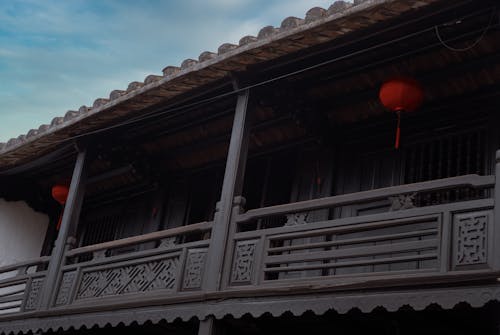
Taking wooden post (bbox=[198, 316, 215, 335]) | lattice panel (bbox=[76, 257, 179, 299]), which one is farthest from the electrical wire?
wooden post (bbox=[198, 316, 215, 335])

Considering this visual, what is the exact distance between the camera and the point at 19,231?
13.8 meters

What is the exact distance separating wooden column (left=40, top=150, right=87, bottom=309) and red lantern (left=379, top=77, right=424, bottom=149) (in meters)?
4.53

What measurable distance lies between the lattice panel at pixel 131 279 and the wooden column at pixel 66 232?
565mm

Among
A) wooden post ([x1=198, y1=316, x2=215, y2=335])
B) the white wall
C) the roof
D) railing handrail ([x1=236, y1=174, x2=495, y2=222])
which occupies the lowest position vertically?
wooden post ([x1=198, y1=316, x2=215, y2=335])

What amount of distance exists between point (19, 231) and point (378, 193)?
8455mm

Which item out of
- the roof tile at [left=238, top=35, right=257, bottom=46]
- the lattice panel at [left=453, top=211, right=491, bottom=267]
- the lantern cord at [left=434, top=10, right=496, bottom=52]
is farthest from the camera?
the roof tile at [left=238, top=35, right=257, bottom=46]

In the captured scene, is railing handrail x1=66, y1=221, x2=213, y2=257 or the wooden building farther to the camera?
railing handrail x1=66, y1=221, x2=213, y2=257

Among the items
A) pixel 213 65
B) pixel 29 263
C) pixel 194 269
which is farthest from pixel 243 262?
pixel 29 263

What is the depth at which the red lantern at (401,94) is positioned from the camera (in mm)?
8109

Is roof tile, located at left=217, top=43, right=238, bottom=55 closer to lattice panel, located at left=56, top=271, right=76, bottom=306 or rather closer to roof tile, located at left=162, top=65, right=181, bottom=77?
roof tile, located at left=162, top=65, right=181, bottom=77

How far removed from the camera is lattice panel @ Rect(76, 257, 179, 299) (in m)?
8.56

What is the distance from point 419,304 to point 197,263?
273 centimetres

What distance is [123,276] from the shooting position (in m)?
9.14

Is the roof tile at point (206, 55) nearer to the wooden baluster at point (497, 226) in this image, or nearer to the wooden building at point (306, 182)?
the wooden building at point (306, 182)
